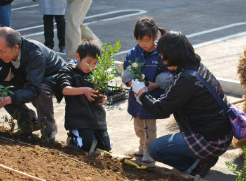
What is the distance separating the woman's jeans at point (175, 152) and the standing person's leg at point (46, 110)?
4.30 feet

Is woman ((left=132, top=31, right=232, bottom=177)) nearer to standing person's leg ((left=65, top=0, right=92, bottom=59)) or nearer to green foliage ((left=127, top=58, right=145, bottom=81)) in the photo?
green foliage ((left=127, top=58, right=145, bottom=81))

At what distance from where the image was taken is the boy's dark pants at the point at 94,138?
4.75 meters

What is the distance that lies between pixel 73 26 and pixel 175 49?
16.0 ft

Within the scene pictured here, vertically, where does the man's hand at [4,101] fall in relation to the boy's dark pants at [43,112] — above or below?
above

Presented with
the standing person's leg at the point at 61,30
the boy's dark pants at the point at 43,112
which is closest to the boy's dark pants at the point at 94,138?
the boy's dark pants at the point at 43,112

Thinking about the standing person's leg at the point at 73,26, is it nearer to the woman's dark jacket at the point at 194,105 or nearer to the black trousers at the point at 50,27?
the black trousers at the point at 50,27

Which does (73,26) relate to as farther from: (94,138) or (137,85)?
(137,85)

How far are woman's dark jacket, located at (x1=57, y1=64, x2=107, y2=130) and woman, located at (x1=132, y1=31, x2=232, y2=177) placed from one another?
81 cm

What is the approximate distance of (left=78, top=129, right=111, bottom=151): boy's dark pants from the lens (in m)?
4.75

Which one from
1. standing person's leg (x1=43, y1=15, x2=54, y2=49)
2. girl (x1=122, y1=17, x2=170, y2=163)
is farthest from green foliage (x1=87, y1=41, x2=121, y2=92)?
standing person's leg (x1=43, y1=15, x2=54, y2=49)

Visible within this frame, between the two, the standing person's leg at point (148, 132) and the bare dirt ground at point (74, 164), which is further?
the standing person's leg at point (148, 132)

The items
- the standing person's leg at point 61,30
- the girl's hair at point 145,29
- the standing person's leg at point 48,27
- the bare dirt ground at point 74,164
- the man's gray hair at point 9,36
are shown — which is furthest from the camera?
the standing person's leg at point 61,30

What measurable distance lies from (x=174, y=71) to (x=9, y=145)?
5.82 ft

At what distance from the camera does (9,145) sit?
14.4 feet
